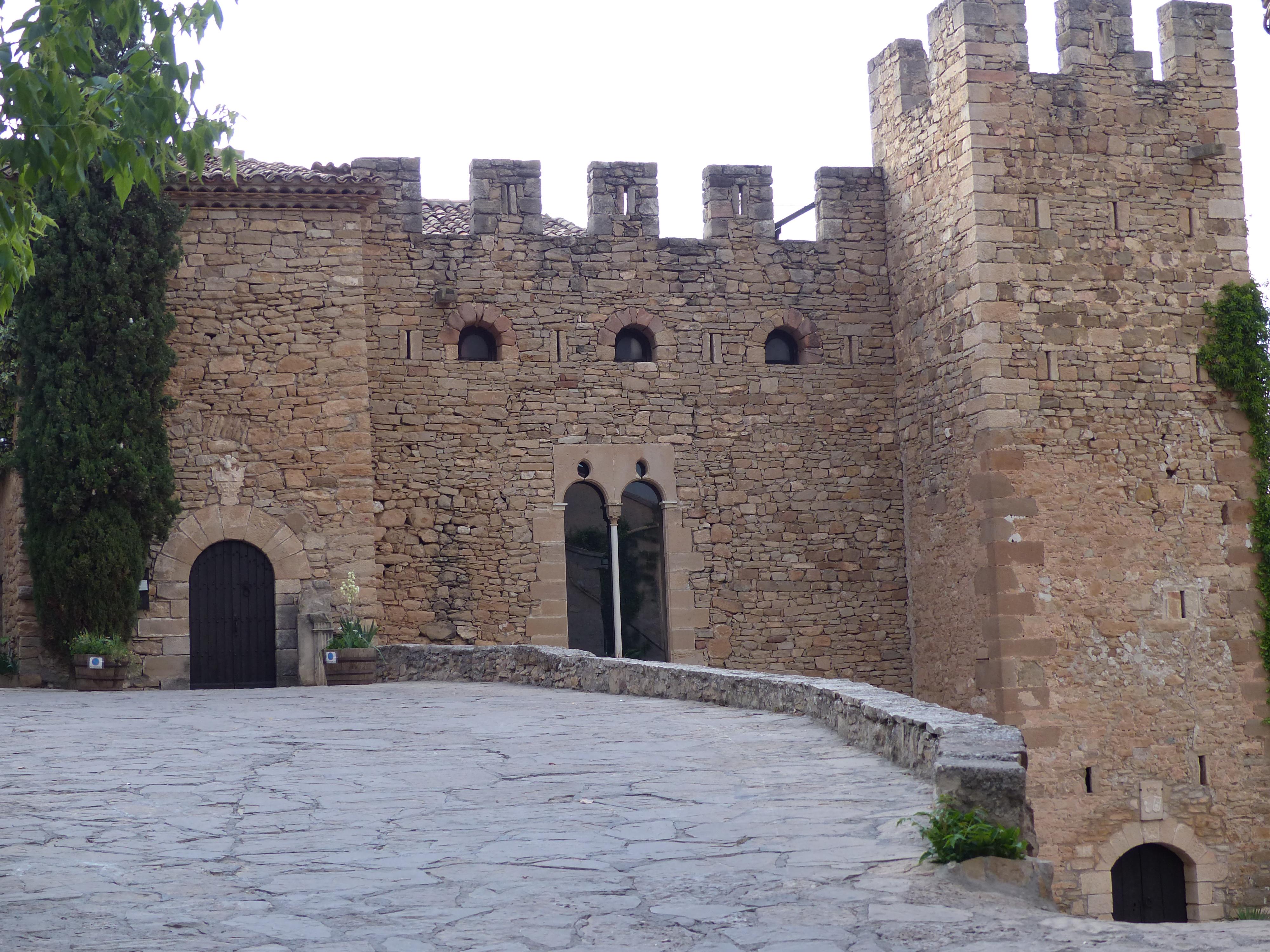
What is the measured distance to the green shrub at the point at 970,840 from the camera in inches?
180

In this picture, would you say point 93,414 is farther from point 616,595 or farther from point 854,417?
point 854,417

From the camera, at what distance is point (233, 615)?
14.0 metres

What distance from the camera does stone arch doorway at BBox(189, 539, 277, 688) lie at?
45.9 ft

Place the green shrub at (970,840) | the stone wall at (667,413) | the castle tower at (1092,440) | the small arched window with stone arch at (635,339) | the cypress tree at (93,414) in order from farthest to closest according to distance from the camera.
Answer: the small arched window with stone arch at (635,339) < the stone wall at (667,413) < the castle tower at (1092,440) < the cypress tree at (93,414) < the green shrub at (970,840)

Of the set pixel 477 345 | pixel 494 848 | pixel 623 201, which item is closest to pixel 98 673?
pixel 477 345

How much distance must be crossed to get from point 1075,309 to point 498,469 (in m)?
6.00

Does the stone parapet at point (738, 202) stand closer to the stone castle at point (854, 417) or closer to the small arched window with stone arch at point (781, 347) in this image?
the stone castle at point (854, 417)

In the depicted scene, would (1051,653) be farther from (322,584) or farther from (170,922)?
(170,922)

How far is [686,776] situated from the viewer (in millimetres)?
6406

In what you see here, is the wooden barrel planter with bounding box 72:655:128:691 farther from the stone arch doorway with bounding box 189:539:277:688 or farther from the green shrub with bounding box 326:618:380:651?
the green shrub with bounding box 326:618:380:651

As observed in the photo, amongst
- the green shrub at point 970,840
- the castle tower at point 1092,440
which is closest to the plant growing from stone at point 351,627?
the castle tower at point 1092,440

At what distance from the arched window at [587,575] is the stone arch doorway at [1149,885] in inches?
318

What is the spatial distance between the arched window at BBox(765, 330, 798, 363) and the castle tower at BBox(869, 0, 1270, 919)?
1.45m

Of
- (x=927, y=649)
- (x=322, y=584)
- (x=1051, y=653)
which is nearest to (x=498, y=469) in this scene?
(x=322, y=584)
